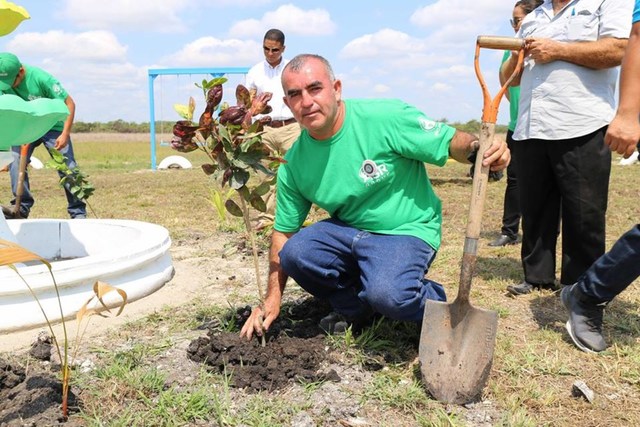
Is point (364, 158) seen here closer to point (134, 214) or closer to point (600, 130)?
point (600, 130)

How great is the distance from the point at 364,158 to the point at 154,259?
5.21ft

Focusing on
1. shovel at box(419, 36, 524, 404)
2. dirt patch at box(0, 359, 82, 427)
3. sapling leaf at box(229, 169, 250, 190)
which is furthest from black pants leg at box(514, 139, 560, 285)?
dirt patch at box(0, 359, 82, 427)

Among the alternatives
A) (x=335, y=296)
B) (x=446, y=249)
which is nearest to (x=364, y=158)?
(x=335, y=296)

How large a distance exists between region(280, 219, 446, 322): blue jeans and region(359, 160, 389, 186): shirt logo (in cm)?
25

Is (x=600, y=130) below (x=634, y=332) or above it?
above

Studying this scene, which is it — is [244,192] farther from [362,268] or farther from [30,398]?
[30,398]

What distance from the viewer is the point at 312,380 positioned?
2.26m

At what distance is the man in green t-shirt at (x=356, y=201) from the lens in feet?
7.61

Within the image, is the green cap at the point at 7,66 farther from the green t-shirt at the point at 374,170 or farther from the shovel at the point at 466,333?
the shovel at the point at 466,333

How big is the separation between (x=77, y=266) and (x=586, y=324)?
2.39 metres

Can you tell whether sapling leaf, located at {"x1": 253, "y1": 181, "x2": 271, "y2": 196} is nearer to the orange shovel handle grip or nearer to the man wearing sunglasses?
the orange shovel handle grip

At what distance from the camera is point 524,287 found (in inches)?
131

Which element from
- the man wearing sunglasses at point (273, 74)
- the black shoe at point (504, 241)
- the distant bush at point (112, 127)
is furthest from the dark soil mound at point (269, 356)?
the distant bush at point (112, 127)

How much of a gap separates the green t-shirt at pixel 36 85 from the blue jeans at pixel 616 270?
14.6 feet
